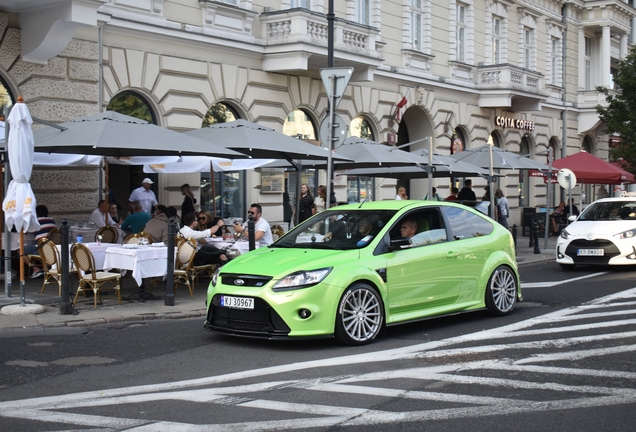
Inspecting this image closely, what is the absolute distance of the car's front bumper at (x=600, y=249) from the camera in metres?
16.2

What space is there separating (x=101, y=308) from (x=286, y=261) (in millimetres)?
3788

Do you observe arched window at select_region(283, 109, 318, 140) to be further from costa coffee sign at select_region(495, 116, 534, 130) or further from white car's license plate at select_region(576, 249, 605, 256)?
costa coffee sign at select_region(495, 116, 534, 130)

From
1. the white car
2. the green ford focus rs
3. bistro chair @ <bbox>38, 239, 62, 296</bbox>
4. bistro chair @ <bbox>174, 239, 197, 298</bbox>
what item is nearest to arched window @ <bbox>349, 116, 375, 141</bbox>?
the white car

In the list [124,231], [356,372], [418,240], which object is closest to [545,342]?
[418,240]

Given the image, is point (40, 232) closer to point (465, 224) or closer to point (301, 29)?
point (465, 224)

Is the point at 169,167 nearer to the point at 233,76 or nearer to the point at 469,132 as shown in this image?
the point at 233,76

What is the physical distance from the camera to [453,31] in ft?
98.8

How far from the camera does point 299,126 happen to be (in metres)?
23.4

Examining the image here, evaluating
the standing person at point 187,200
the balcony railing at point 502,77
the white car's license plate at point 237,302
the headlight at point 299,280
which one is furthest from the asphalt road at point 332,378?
the balcony railing at point 502,77

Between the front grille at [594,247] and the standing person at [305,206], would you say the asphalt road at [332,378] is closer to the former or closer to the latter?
the front grille at [594,247]

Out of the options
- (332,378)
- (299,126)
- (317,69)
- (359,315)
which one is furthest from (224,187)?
(332,378)

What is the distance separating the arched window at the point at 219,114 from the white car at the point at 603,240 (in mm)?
8799

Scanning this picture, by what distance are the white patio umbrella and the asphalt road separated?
1.91 meters

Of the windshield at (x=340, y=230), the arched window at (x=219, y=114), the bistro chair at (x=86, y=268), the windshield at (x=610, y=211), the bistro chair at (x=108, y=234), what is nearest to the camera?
the windshield at (x=340, y=230)
